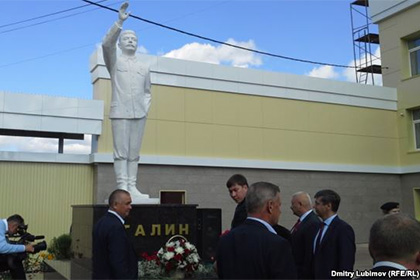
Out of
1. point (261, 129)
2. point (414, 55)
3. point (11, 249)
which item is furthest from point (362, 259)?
point (11, 249)

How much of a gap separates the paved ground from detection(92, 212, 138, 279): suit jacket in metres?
8.38

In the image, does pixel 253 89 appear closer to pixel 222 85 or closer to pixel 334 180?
pixel 222 85

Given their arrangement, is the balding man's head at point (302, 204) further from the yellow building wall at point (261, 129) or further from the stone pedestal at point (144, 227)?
the yellow building wall at point (261, 129)

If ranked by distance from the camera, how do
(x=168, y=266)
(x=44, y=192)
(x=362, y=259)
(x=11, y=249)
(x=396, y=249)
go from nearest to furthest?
(x=396, y=249)
(x=11, y=249)
(x=168, y=266)
(x=44, y=192)
(x=362, y=259)

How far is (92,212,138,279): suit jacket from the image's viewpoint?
3.98 meters

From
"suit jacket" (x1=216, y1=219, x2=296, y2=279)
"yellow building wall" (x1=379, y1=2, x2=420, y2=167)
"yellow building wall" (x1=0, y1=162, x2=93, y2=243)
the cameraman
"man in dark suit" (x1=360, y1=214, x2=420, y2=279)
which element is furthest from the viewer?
"yellow building wall" (x1=379, y1=2, x2=420, y2=167)

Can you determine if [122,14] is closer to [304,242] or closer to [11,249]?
[11,249]

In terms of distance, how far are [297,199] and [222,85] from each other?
37.1 ft

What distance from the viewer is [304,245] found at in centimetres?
434

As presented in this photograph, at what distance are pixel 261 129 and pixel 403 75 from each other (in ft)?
22.8

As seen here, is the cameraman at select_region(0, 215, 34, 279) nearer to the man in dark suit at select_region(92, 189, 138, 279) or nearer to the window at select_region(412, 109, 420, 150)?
the man in dark suit at select_region(92, 189, 138, 279)

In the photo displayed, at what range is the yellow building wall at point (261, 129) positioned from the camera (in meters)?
14.7

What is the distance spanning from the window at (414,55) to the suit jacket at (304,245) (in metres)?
16.3

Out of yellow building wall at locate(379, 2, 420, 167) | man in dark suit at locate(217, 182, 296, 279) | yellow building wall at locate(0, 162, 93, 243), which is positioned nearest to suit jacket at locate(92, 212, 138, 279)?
man in dark suit at locate(217, 182, 296, 279)
